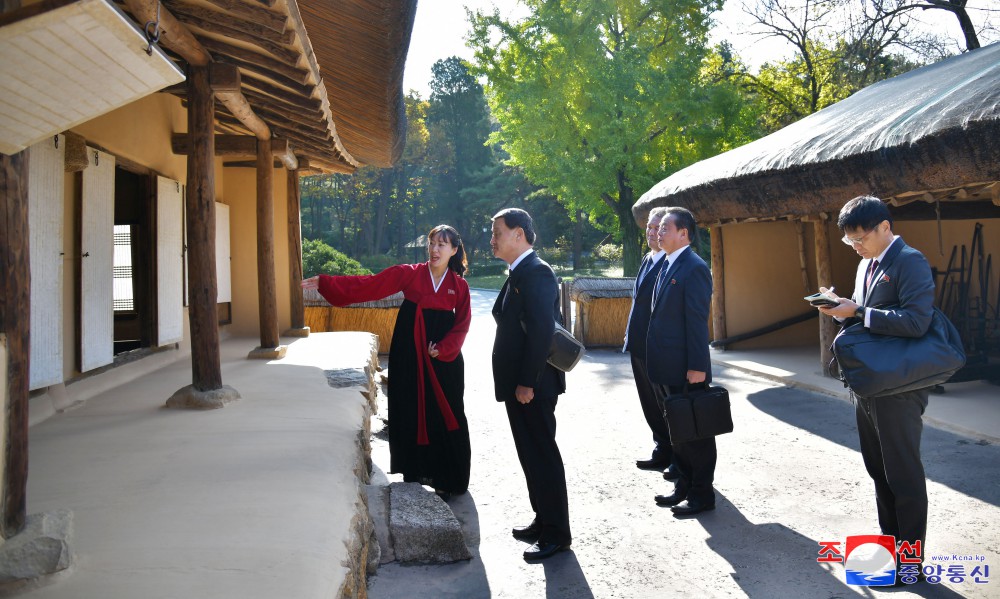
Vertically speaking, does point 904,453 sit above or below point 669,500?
above

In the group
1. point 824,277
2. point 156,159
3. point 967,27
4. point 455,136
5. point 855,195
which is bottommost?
point 824,277

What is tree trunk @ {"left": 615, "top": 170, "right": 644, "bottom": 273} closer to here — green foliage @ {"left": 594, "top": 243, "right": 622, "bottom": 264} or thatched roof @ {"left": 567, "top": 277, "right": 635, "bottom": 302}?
thatched roof @ {"left": 567, "top": 277, "right": 635, "bottom": 302}

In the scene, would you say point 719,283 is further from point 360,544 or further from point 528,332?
point 360,544

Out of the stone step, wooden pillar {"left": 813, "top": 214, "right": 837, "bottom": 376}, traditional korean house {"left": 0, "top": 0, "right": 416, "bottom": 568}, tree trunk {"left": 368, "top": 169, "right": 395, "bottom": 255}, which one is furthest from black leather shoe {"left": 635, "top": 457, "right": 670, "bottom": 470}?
tree trunk {"left": 368, "top": 169, "right": 395, "bottom": 255}

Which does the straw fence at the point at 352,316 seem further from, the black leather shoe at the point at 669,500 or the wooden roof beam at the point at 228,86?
the black leather shoe at the point at 669,500

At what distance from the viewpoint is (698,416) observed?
430cm

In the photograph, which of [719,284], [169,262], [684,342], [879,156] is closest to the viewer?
[684,342]

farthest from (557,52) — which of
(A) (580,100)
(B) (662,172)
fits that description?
(B) (662,172)

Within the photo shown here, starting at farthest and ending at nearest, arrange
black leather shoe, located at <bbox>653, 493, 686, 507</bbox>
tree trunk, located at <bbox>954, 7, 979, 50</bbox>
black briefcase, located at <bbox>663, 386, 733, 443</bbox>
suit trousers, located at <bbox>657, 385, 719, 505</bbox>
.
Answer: tree trunk, located at <bbox>954, 7, 979, 50</bbox>
black leather shoe, located at <bbox>653, 493, 686, 507</bbox>
suit trousers, located at <bbox>657, 385, 719, 505</bbox>
black briefcase, located at <bbox>663, 386, 733, 443</bbox>

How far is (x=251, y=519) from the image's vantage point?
2.86 metres

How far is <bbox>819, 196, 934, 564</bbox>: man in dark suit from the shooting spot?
3199mm

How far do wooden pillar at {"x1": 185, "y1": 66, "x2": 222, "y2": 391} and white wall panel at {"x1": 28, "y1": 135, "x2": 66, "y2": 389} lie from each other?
78cm

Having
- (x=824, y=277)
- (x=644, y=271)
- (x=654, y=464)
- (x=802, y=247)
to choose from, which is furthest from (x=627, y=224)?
(x=654, y=464)

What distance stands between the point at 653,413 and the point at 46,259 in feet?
13.5
